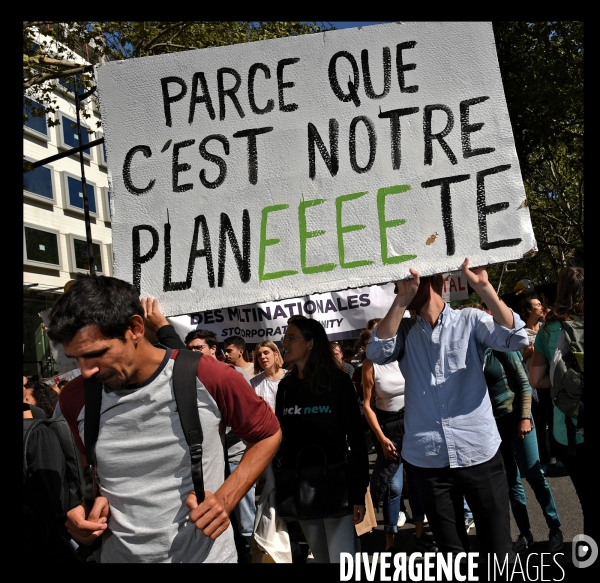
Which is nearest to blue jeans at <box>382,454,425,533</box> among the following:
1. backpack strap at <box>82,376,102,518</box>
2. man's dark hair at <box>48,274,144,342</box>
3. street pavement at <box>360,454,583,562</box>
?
street pavement at <box>360,454,583,562</box>

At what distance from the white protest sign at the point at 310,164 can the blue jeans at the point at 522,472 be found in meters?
2.94

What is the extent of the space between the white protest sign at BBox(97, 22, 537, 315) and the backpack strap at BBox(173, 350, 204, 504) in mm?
733

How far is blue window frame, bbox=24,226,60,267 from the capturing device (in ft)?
104

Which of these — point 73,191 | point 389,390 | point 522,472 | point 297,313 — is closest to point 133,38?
point 297,313

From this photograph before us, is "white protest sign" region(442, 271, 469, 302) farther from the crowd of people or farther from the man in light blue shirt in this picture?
the man in light blue shirt

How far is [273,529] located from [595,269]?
2.53 m

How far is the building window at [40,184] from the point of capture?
1245 inches

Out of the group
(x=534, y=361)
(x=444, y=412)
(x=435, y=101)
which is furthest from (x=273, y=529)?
(x=435, y=101)

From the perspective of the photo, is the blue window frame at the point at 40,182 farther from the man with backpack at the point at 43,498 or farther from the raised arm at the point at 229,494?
the raised arm at the point at 229,494

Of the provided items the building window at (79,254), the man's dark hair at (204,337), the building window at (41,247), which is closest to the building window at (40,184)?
the building window at (41,247)

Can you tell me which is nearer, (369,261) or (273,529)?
(369,261)

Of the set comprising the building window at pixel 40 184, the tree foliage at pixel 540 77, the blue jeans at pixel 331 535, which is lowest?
the blue jeans at pixel 331 535

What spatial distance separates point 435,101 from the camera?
3223 millimetres

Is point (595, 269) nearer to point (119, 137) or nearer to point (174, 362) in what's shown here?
point (174, 362)
